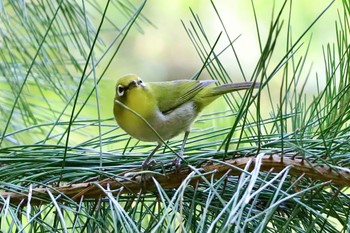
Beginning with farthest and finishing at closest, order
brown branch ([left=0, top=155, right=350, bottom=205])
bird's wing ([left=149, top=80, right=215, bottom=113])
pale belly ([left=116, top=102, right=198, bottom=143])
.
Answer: bird's wing ([left=149, top=80, right=215, bottom=113]), pale belly ([left=116, top=102, right=198, bottom=143]), brown branch ([left=0, top=155, right=350, bottom=205])

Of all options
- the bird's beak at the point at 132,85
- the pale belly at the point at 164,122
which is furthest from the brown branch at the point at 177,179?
the bird's beak at the point at 132,85

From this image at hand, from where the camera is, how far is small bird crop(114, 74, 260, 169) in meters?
0.70

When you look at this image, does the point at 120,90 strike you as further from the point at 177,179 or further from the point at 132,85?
the point at 177,179

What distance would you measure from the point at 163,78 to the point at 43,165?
2225mm

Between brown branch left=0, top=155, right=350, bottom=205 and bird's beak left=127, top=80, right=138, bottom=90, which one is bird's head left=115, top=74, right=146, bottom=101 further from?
brown branch left=0, top=155, right=350, bottom=205

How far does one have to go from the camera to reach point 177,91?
0.88 m

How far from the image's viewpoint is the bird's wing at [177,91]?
859 mm

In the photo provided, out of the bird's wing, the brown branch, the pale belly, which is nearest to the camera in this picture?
the brown branch

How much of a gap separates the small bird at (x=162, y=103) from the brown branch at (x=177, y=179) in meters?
0.12

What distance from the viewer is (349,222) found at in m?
0.53

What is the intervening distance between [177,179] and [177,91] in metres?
0.32

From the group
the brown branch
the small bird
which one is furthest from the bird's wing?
the brown branch

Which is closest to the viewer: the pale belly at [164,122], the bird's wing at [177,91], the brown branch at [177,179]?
the brown branch at [177,179]

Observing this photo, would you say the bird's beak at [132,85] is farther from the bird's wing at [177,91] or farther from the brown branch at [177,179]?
the brown branch at [177,179]
